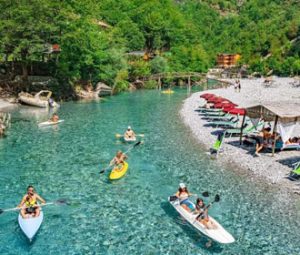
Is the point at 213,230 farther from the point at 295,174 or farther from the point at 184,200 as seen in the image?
the point at 295,174

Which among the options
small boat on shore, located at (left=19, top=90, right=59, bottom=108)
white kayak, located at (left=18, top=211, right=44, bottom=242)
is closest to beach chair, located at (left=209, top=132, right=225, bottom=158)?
white kayak, located at (left=18, top=211, right=44, bottom=242)

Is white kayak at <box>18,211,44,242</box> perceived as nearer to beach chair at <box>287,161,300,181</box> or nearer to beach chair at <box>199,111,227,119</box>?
beach chair at <box>287,161,300,181</box>

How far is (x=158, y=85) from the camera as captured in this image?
273 ft

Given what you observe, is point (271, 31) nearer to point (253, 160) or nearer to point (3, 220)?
point (253, 160)

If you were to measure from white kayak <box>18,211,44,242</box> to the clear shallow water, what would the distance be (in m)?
0.36

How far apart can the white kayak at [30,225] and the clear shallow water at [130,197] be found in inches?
14.3

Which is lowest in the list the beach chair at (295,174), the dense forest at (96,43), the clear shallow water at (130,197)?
the clear shallow water at (130,197)

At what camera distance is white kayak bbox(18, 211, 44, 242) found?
15913mm

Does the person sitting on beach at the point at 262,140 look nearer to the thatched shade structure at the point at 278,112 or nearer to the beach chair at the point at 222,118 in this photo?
the thatched shade structure at the point at 278,112

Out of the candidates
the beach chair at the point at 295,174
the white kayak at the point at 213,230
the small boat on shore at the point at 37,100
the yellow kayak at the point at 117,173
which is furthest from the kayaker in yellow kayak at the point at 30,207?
the small boat on shore at the point at 37,100

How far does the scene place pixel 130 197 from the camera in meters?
20.6

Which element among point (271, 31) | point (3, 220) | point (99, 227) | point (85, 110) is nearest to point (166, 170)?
point (99, 227)

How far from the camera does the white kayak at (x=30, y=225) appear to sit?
1591 cm

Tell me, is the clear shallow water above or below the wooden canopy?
below
